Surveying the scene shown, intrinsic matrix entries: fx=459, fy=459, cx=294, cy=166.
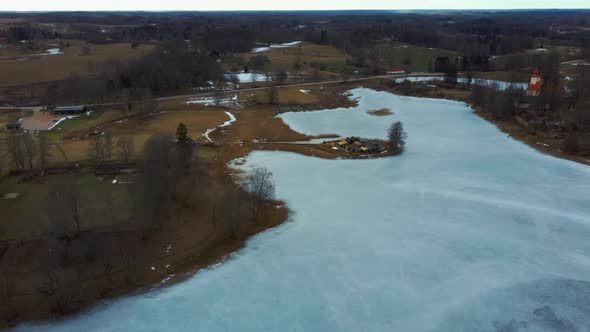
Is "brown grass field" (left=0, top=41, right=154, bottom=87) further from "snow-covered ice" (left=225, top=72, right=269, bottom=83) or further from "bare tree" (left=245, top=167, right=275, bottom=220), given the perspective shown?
"bare tree" (left=245, top=167, right=275, bottom=220)

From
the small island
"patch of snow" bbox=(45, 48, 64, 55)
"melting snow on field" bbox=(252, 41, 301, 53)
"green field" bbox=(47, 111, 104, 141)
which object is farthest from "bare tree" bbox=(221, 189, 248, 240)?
"patch of snow" bbox=(45, 48, 64, 55)

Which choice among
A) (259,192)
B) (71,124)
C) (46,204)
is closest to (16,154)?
(46,204)

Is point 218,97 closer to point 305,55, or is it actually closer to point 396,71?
point 396,71

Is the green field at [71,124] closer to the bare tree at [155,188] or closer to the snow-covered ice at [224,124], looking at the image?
the snow-covered ice at [224,124]

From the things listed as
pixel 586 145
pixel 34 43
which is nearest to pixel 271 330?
pixel 586 145

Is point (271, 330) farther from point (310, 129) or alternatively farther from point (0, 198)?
point (310, 129)

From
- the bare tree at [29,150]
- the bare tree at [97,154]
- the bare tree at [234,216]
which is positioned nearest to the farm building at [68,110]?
the bare tree at [29,150]
